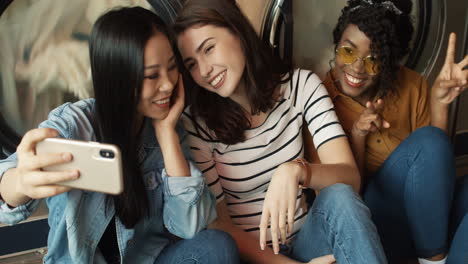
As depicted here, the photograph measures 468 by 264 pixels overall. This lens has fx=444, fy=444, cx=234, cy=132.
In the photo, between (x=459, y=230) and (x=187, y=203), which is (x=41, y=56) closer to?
(x=187, y=203)

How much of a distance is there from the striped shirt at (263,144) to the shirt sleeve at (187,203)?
5.8 inches

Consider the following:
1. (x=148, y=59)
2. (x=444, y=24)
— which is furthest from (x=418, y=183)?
(x=444, y=24)

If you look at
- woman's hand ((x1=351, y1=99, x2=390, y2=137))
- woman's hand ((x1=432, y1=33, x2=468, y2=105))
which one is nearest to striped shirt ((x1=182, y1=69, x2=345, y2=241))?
woman's hand ((x1=351, y1=99, x2=390, y2=137))

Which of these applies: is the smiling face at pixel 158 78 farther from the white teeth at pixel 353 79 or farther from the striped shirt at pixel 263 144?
the white teeth at pixel 353 79

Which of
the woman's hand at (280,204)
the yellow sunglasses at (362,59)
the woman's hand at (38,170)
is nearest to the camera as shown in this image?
the woman's hand at (38,170)

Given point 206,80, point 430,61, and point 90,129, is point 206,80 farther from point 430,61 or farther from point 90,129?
point 430,61

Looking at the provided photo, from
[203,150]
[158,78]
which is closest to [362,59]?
[203,150]

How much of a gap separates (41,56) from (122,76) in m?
0.48

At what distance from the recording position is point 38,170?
31.4 inches

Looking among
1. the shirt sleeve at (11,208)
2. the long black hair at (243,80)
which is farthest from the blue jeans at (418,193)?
the shirt sleeve at (11,208)

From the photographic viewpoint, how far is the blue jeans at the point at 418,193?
1203mm

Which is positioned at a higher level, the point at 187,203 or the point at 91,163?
→ the point at 91,163

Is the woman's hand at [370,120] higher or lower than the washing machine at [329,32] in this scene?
lower

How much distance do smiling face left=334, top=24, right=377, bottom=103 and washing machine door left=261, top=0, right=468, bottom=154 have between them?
0.74 ft
